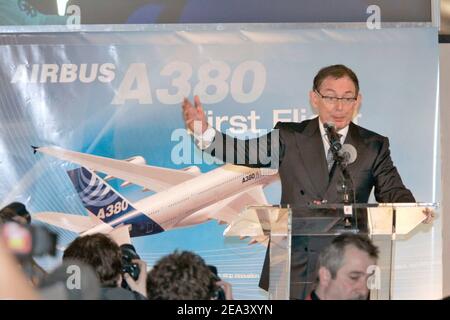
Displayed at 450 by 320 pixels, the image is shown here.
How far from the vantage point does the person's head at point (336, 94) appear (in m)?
5.11

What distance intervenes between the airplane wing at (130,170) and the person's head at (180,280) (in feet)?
Result: 7.72

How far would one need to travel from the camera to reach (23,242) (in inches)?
147

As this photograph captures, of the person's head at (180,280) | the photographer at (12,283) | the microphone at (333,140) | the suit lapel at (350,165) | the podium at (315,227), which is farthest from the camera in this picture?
the suit lapel at (350,165)

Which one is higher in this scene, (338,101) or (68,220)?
(338,101)

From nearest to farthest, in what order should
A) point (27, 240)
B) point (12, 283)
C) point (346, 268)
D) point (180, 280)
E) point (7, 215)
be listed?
point (12, 283) < point (180, 280) < point (346, 268) < point (27, 240) < point (7, 215)

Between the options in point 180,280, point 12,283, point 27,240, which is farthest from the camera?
point 27,240

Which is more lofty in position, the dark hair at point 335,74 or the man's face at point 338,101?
the dark hair at point 335,74

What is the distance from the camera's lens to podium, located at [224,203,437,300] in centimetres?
348

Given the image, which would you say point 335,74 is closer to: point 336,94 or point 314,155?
point 336,94

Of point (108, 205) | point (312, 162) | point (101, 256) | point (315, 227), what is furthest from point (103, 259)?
point (312, 162)

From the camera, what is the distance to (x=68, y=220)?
200 inches

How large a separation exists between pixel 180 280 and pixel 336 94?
8.78 ft

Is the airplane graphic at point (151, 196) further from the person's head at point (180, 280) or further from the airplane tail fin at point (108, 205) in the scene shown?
the person's head at point (180, 280)

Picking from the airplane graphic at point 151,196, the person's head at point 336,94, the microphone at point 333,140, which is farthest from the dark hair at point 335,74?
the microphone at point 333,140
